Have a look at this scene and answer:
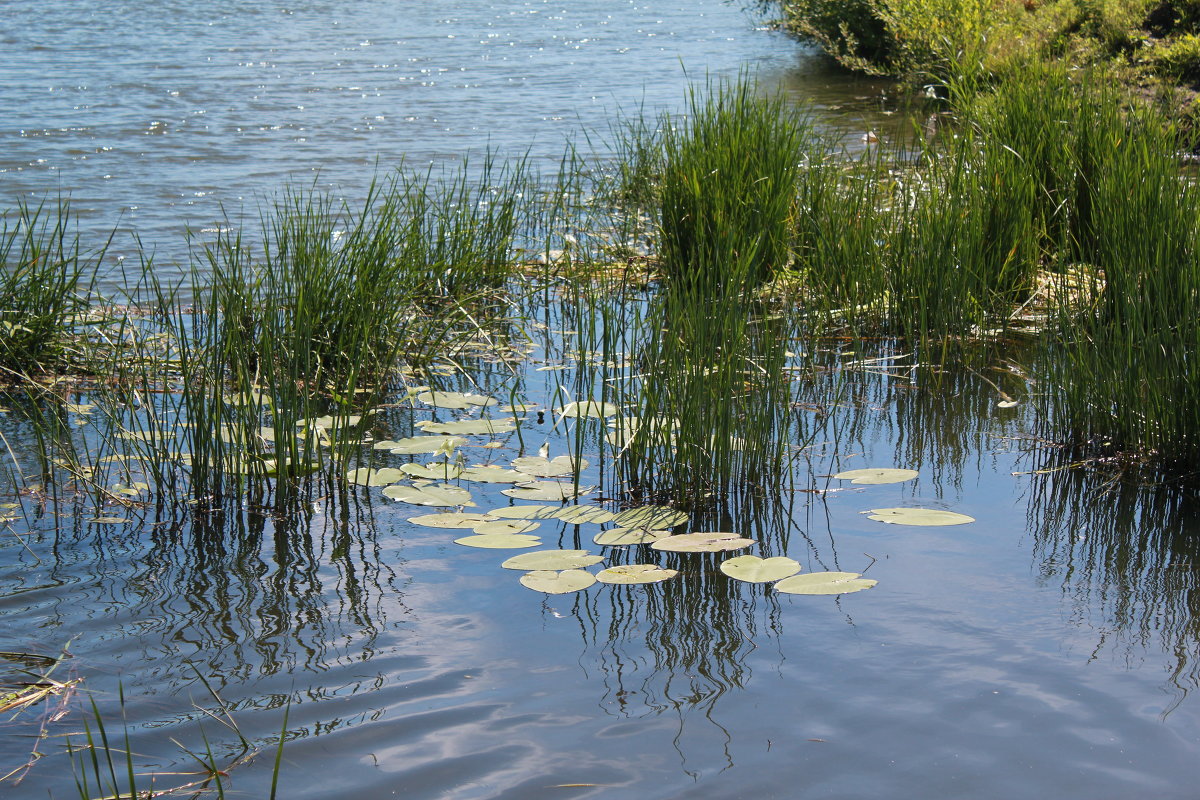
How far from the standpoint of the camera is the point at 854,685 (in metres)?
2.34

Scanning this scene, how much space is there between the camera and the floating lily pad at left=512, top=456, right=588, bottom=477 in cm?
338

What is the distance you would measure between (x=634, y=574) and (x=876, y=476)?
3.08ft

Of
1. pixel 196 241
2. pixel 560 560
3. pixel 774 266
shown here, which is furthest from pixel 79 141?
pixel 560 560

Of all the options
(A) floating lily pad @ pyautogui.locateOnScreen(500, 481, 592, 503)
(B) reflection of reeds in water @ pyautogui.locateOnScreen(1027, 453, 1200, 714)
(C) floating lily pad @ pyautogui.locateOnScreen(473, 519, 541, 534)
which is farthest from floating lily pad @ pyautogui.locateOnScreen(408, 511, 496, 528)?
(B) reflection of reeds in water @ pyautogui.locateOnScreen(1027, 453, 1200, 714)

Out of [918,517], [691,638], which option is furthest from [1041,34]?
[691,638]

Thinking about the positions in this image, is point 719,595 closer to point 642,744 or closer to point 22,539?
point 642,744

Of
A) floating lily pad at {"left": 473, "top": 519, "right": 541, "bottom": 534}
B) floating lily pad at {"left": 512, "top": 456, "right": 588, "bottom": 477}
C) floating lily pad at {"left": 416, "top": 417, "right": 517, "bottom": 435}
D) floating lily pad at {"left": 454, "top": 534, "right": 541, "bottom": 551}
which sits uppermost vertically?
A: floating lily pad at {"left": 416, "top": 417, "right": 517, "bottom": 435}

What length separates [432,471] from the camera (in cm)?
340

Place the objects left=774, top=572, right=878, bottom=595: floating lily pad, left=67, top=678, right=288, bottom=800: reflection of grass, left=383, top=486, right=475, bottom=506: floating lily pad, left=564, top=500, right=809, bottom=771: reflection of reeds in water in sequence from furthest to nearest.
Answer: left=383, top=486, right=475, bottom=506: floating lily pad < left=774, top=572, right=878, bottom=595: floating lily pad < left=564, top=500, right=809, bottom=771: reflection of reeds in water < left=67, top=678, right=288, bottom=800: reflection of grass

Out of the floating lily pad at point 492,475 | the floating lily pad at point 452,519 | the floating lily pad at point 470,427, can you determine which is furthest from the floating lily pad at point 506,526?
the floating lily pad at point 470,427

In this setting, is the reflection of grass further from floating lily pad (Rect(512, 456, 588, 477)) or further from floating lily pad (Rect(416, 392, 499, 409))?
floating lily pad (Rect(416, 392, 499, 409))

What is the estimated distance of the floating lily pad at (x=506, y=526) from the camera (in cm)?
303

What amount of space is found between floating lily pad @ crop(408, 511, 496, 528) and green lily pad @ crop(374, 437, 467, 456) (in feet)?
1.25

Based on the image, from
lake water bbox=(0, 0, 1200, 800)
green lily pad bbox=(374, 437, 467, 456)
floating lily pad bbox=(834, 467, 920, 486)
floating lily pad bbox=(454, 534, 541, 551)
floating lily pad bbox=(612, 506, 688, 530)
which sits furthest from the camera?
green lily pad bbox=(374, 437, 467, 456)
